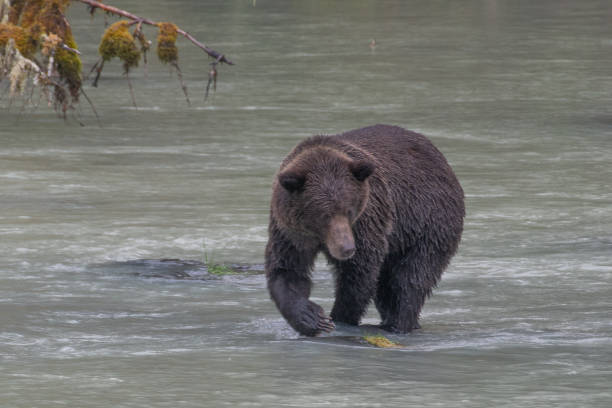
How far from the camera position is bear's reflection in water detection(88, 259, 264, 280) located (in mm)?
11188

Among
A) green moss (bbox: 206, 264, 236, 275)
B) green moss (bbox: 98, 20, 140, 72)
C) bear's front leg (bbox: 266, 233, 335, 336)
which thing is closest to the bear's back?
bear's front leg (bbox: 266, 233, 335, 336)

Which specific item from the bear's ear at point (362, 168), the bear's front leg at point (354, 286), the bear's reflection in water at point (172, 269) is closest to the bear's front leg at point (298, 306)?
the bear's front leg at point (354, 286)

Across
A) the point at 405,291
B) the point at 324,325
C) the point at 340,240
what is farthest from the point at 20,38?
the point at 340,240

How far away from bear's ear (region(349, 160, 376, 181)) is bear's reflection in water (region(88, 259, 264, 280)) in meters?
3.33

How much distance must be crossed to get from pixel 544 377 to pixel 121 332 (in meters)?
2.93

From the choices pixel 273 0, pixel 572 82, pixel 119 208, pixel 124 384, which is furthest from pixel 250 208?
pixel 273 0

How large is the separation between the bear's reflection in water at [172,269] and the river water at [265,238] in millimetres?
45

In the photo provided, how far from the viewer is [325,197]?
7906 millimetres

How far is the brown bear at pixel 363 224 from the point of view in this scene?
797cm

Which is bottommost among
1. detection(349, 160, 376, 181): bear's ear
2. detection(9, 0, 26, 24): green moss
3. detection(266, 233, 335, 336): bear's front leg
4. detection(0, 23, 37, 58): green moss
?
detection(266, 233, 335, 336): bear's front leg

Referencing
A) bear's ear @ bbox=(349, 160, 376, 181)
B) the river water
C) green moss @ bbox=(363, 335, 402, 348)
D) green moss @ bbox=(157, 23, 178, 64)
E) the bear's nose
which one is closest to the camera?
the river water

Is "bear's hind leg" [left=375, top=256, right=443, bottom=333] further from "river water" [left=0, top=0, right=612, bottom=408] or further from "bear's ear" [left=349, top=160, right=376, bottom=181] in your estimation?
"bear's ear" [left=349, top=160, right=376, bottom=181]

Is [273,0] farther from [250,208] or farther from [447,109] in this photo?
[250,208]

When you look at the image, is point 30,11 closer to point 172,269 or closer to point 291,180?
point 172,269
